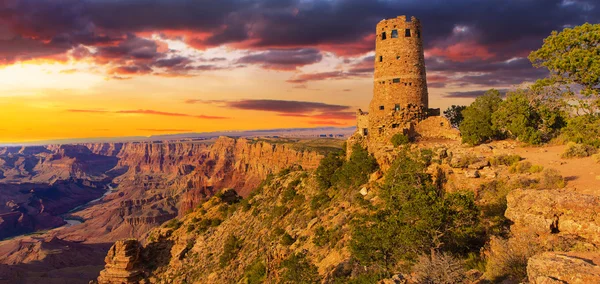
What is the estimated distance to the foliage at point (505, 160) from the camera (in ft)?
86.0

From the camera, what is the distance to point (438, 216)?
1823 centimetres

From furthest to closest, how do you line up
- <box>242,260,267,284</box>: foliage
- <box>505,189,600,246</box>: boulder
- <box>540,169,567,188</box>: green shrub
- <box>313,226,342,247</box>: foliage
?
1. <box>242,260,267,284</box>: foliage
2. <box>313,226,342,247</box>: foliage
3. <box>540,169,567,188</box>: green shrub
4. <box>505,189,600,246</box>: boulder

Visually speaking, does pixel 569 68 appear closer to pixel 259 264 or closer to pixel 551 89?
pixel 551 89

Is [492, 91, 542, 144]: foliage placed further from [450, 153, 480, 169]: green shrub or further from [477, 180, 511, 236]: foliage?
[477, 180, 511, 236]: foliage

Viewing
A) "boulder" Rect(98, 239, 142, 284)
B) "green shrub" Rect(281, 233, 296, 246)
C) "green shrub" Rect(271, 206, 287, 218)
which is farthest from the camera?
"boulder" Rect(98, 239, 142, 284)

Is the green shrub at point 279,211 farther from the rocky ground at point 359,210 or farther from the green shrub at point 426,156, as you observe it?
the green shrub at point 426,156

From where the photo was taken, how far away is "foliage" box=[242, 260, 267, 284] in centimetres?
3209

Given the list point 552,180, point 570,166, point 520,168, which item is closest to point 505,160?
point 520,168

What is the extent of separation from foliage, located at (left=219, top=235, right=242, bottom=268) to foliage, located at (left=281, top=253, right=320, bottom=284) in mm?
13389

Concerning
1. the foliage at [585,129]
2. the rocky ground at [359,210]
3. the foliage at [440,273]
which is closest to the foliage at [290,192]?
the rocky ground at [359,210]

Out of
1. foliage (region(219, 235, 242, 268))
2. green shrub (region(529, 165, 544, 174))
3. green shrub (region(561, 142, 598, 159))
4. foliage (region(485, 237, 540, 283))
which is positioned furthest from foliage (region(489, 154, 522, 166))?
foliage (region(219, 235, 242, 268))

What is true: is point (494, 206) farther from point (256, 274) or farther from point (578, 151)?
point (256, 274)

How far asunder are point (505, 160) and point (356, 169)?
1358 centimetres

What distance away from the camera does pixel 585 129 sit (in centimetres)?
2716
